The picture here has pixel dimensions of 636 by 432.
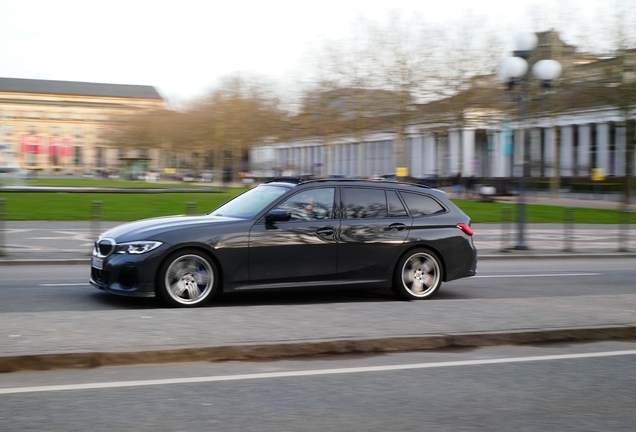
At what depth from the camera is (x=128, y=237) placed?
926 cm

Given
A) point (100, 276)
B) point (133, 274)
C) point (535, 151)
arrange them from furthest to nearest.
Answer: point (535, 151) → point (100, 276) → point (133, 274)

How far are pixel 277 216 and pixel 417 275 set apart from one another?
217 cm

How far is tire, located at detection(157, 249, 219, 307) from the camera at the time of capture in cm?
915

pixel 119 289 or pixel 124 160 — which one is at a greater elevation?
pixel 124 160

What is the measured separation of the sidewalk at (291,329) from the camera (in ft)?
21.5

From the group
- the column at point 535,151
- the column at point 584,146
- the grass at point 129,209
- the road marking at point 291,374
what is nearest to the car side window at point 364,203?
the road marking at point 291,374

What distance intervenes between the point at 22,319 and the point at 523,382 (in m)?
4.64

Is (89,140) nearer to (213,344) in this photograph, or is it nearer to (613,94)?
(613,94)

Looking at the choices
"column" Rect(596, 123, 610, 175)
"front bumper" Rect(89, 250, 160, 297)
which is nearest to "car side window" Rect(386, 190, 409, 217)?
"front bumper" Rect(89, 250, 160, 297)

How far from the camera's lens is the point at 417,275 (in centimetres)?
1061

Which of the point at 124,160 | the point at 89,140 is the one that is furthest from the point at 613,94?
the point at 89,140

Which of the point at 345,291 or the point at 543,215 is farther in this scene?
the point at 543,215

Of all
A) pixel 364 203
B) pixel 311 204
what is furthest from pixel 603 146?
pixel 311 204

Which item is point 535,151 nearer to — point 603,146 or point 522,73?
point 603,146
